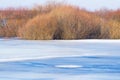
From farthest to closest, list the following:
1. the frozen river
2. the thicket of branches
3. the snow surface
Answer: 1. the thicket of branches
2. the snow surface
3. the frozen river

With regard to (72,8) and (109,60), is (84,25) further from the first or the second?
(109,60)

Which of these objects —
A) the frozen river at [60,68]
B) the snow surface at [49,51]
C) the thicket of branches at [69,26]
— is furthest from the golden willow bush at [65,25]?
the frozen river at [60,68]

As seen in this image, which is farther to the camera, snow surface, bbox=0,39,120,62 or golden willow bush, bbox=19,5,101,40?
golden willow bush, bbox=19,5,101,40

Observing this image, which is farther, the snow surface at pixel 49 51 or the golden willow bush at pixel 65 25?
the golden willow bush at pixel 65 25

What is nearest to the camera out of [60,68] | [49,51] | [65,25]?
[60,68]

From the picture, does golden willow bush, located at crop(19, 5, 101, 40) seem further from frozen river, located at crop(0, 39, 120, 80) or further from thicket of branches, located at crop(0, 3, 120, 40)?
frozen river, located at crop(0, 39, 120, 80)

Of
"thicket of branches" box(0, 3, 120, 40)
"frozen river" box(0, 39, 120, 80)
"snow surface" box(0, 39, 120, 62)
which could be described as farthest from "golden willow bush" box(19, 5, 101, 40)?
"frozen river" box(0, 39, 120, 80)

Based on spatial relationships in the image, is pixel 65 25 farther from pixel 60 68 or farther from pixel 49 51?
pixel 60 68

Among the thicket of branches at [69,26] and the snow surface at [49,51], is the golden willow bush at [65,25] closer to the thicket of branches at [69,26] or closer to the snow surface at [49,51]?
the thicket of branches at [69,26]

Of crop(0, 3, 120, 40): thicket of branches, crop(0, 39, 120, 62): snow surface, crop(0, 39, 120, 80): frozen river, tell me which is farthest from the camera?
crop(0, 3, 120, 40): thicket of branches

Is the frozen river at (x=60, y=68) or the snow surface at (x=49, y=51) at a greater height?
the frozen river at (x=60, y=68)

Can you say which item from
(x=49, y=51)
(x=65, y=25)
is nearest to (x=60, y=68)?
(x=49, y=51)

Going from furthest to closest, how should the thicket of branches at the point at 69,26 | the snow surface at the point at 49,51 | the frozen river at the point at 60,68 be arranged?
the thicket of branches at the point at 69,26 → the snow surface at the point at 49,51 → the frozen river at the point at 60,68

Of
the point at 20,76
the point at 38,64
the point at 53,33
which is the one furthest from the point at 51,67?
the point at 53,33
